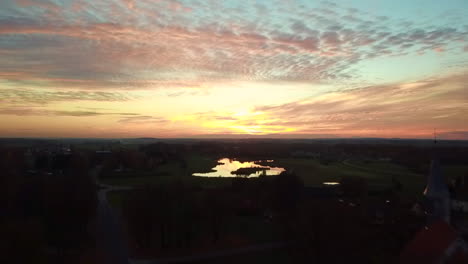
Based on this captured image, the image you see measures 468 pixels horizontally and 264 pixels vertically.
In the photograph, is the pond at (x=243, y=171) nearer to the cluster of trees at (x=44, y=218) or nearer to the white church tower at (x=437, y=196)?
the cluster of trees at (x=44, y=218)

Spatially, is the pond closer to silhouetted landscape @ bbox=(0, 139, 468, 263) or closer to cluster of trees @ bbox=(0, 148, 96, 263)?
silhouetted landscape @ bbox=(0, 139, 468, 263)

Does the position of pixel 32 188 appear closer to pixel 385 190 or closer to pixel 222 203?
pixel 222 203

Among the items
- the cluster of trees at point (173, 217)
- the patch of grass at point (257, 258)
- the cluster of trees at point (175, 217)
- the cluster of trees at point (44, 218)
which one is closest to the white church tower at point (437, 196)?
the patch of grass at point (257, 258)

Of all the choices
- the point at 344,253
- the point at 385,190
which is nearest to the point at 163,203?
the point at 344,253

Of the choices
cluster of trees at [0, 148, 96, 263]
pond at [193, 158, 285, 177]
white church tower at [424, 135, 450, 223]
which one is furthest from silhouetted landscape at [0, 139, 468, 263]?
pond at [193, 158, 285, 177]

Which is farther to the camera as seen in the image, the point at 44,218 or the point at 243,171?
the point at 243,171

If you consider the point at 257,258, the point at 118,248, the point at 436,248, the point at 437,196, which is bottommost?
the point at 257,258

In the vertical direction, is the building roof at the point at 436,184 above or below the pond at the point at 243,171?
above

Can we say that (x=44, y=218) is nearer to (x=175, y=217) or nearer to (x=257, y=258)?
(x=175, y=217)

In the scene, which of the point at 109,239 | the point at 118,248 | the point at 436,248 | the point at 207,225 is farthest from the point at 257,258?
the point at 109,239
